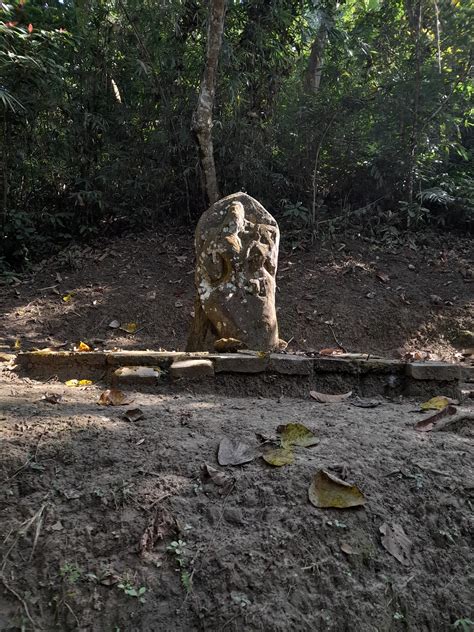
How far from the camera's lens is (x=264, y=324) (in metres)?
3.83

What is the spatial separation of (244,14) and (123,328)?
14.4 ft

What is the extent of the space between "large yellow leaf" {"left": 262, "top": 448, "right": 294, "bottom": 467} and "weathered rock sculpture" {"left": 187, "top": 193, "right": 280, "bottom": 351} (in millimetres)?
1616

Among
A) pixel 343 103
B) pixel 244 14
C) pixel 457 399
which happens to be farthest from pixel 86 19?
pixel 457 399

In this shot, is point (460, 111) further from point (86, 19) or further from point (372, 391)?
point (372, 391)

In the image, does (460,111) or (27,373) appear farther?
(460,111)

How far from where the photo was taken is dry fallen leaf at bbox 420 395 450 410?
9.23 ft

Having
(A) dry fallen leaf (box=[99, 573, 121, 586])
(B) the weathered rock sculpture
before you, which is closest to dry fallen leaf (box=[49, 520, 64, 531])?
(A) dry fallen leaf (box=[99, 573, 121, 586])

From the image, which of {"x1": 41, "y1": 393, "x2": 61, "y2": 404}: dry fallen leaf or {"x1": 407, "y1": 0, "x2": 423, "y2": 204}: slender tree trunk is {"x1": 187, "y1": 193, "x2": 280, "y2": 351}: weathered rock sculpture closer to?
{"x1": 41, "y1": 393, "x2": 61, "y2": 404}: dry fallen leaf

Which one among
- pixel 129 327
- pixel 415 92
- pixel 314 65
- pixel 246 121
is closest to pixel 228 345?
pixel 129 327

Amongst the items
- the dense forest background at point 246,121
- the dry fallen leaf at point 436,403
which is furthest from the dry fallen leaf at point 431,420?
the dense forest background at point 246,121

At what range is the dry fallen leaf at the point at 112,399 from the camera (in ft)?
8.48

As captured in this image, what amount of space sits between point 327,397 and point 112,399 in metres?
1.14

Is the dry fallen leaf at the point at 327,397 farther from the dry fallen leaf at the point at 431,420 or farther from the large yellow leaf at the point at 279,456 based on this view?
the large yellow leaf at the point at 279,456

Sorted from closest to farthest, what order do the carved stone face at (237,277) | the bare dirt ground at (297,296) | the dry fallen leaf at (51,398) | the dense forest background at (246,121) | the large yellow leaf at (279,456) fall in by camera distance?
the large yellow leaf at (279,456)
the dry fallen leaf at (51,398)
the carved stone face at (237,277)
the bare dirt ground at (297,296)
the dense forest background at (246,121)
